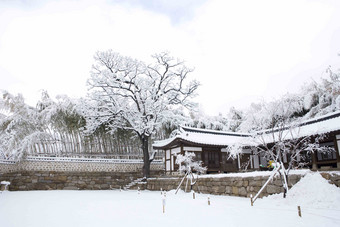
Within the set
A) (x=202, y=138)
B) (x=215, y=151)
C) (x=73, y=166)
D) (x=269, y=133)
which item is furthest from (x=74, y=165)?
(x=269, y=133)

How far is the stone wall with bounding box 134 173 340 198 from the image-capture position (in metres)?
9.12

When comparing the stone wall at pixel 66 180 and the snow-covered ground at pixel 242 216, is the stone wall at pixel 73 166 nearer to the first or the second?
the stone wall at pixel 66 180

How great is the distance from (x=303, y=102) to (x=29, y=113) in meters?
27.0

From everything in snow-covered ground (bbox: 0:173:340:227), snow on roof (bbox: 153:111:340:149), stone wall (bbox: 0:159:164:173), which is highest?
snow on roof (bbox: 153:111:340:149)

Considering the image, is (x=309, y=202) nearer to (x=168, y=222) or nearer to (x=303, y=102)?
(x=168, y=222)

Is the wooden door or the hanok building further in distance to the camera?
the wooden door

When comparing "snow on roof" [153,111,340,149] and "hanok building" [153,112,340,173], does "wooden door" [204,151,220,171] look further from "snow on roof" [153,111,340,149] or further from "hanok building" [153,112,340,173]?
"snow on roof" [153,111,340,149]

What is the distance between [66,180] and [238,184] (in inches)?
501

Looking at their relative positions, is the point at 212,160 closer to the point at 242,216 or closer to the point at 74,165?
the point at 74,165

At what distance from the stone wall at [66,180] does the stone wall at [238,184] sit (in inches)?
181

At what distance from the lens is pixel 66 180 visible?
713 inches

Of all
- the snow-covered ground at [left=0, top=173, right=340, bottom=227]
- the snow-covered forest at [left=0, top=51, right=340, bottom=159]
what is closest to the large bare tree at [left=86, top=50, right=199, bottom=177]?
the snow-covered forest at [left=0, top=51, right=340, bottom=159]

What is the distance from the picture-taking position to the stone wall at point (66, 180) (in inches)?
659

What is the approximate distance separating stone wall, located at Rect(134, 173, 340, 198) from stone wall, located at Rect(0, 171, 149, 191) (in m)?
4.60
